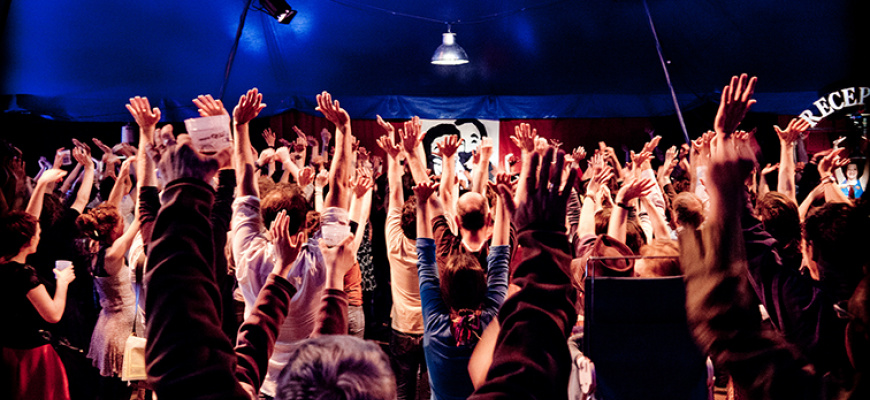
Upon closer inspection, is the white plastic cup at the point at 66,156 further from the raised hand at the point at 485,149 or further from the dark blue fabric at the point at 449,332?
the dark blue fabric at the point at 449,332

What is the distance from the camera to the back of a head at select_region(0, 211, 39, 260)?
8.54 ft

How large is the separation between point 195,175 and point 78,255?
10.8 feet

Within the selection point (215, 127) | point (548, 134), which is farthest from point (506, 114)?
point (215, 127)

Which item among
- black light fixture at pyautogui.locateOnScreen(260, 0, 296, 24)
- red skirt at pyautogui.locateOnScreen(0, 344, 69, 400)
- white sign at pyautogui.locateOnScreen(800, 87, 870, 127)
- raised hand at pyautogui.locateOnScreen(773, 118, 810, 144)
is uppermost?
black light fixture at pyautogui.locateOnScreen(260, 0, 296, 24)

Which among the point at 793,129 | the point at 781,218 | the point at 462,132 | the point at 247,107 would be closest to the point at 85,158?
the point at 247,107

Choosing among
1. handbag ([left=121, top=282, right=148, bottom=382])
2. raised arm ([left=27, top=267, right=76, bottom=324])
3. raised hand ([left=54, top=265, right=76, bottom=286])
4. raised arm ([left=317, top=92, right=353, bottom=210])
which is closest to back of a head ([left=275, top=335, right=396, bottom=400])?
raised arm ([left=317, top=92, right=353, bottom=210])

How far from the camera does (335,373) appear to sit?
120cm

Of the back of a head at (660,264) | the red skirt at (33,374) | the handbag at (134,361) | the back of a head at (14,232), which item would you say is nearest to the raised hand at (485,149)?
the back of a head at (660,264)

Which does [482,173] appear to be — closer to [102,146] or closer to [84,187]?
[84,187]

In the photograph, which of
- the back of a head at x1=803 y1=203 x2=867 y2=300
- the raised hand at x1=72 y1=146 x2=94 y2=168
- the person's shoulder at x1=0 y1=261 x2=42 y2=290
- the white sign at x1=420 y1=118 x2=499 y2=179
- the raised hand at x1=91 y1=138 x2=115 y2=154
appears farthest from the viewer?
the white sign at x1=420 y1=118 x2=499 y2=179

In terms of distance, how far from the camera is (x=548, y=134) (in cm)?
970

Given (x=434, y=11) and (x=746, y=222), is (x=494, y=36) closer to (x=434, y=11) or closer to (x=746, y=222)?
(x=434, y=11)

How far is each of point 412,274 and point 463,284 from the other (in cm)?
115

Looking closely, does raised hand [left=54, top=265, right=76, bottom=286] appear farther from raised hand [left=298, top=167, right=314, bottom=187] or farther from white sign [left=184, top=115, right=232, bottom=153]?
white sign [left=184, top=115, right=232, bottom=153]
